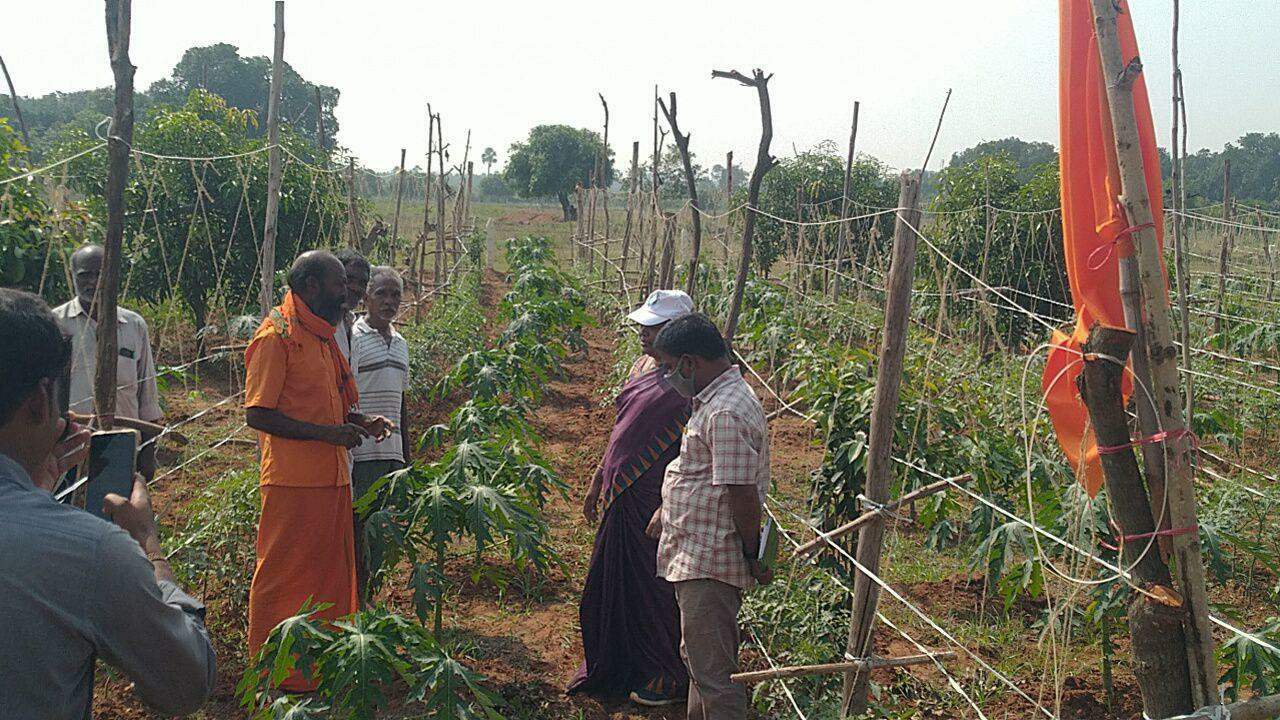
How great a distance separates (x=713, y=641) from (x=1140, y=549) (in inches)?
53.1

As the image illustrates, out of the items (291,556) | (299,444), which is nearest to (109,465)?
(299,444)

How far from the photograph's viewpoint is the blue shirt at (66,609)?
4.12ft

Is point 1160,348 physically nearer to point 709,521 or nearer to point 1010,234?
point 709,521

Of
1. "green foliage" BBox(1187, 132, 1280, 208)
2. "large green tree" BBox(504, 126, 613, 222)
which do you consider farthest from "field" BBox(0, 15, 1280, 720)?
"large green tree" BBox(504, 126, 613, 222)

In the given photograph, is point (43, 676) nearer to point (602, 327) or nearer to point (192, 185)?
point (192, 185)

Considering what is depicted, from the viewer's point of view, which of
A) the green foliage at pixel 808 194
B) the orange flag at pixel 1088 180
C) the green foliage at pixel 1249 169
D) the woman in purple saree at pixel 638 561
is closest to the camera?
the orange flag at pixel 1088 180

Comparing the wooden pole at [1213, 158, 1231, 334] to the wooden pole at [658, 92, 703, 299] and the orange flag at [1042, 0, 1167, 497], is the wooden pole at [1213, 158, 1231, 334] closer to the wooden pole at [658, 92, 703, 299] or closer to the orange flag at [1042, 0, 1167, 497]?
the wooden pole at [658, 92, 703, 299]

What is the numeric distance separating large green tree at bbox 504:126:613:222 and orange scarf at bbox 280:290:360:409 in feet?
129

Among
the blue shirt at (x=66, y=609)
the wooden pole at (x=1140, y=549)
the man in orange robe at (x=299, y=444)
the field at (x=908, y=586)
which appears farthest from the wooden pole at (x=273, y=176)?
the wooden pole at (x=1140, y=549)

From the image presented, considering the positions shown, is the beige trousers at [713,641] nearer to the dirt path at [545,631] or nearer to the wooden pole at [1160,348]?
the dirt path at [545,631]

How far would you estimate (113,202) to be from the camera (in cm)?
267

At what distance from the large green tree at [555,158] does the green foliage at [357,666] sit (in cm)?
4040

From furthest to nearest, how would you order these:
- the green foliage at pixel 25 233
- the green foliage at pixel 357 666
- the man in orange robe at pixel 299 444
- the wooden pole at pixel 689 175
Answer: the wooden pole at pixel 689 175 → the green foliage at pixel 25 233 → the man in orange robe at pixel 299 444 → the green foliage at pixel 357 666

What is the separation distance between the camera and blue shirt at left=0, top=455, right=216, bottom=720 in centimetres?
125
